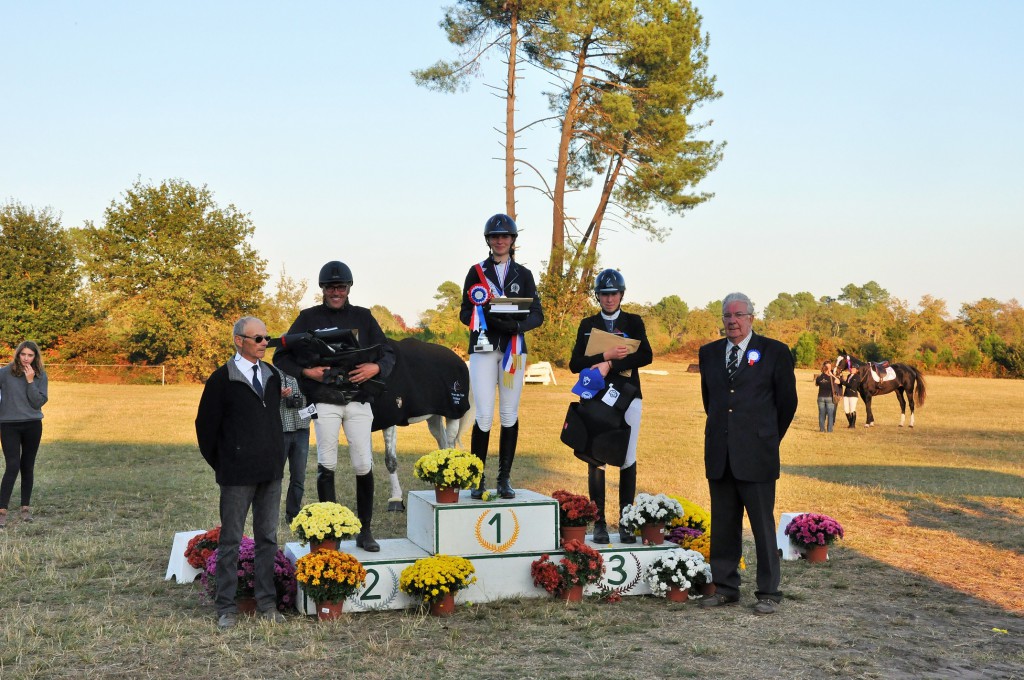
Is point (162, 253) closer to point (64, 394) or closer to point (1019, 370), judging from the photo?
point (64, 394)

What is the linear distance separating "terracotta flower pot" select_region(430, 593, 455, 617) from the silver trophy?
167cm

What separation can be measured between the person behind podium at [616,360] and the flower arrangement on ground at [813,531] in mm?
1723

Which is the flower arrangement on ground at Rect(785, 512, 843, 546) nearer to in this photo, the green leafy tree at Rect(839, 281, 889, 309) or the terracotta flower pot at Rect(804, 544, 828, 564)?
the terracotta flower pot at Rect(804, 544, 828, 564)

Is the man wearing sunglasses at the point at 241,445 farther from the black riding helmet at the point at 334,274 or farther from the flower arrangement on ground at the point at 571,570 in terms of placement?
the flower arrangement on ground at the point at 571,570

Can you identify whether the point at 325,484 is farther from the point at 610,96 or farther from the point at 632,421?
the point at 610,96

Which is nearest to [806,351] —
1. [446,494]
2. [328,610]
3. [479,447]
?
[479,447]

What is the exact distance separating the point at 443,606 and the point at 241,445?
5.39 ft

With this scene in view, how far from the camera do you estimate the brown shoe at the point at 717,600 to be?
6204 mm

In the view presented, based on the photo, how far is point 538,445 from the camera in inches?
680

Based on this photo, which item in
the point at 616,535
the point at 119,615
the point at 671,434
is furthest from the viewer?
the point at 671,434

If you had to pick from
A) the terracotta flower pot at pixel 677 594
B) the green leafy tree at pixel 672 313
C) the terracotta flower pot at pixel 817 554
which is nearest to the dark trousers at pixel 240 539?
the terracotta flower pot at pixel 677 594

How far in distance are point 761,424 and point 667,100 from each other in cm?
2946

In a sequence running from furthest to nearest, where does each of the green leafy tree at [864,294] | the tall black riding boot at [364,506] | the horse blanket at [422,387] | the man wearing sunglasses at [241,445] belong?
the green leafy tree at [864,294]
the horse blanket at [422,387]
the tall black riding boot at [364,506]
the man wearing sunglasses at [241,445]

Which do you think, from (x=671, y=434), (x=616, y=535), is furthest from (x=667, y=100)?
(x=616, y=535)
